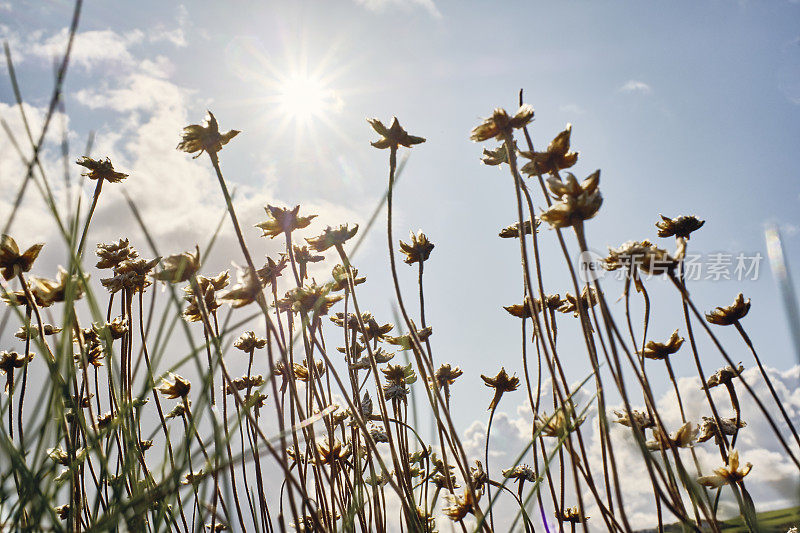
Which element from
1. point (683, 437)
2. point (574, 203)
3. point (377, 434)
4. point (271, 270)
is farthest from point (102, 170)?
point (683, 437)

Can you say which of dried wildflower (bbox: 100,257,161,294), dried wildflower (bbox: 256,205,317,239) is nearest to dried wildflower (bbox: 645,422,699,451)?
dried wildflower (bbox: 256,205,317,239)

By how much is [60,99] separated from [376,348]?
3.01 m

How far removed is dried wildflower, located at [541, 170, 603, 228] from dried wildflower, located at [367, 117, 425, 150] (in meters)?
1.15

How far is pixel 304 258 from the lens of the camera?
340 centimetres

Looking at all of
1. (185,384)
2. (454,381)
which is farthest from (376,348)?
(185,384)

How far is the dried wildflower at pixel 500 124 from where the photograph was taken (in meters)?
2.17

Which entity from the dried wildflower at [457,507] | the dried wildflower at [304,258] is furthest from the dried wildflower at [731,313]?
the dried wildflower at [304,258]

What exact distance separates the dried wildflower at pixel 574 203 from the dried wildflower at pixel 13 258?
198 centimetres

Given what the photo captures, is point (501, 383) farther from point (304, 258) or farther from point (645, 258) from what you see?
point (645, 258)

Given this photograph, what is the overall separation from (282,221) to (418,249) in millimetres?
1138

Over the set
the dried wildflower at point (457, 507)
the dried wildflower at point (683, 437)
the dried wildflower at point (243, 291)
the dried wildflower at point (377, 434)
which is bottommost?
the dried wildflower at point (457, 507)

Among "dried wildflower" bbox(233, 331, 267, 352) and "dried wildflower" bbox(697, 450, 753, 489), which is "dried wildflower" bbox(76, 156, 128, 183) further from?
"dried wildflower" bbox(697, 450, 753, 489)

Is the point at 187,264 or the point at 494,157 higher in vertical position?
the point at 494,157

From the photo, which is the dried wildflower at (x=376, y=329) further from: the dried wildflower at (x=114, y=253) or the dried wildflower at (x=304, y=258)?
the dried wildflower at (x=114, y=253)
